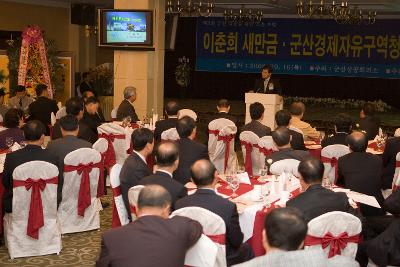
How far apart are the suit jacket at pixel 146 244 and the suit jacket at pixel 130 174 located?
1.67 meters

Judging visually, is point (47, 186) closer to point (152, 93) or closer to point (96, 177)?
point (96, 177)

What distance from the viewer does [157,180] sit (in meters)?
4.26

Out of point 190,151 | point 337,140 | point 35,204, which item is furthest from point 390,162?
point 35,204

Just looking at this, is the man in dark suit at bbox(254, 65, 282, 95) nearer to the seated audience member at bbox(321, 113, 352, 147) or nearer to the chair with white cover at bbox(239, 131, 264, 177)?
the chair with white cover at bbox(239, 131, 264, 177)

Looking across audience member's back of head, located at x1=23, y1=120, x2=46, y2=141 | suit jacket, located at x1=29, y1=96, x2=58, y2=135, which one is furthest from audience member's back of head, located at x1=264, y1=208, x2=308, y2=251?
suit jacket, located at x1=29, y1=96, x2=58, y2=135

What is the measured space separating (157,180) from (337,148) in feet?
8.85

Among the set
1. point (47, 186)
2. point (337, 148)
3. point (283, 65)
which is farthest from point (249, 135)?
point (283, 65)

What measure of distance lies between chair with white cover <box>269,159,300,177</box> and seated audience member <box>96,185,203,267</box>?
224 cm

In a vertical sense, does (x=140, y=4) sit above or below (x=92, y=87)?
above

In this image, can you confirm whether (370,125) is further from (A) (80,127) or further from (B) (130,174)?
(B) (130,174)

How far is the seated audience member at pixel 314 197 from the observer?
3945mm

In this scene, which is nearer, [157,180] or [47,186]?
[157,180]

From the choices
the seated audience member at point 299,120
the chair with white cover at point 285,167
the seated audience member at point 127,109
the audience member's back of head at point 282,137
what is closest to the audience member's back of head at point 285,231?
the chair with white cover at point 285,167

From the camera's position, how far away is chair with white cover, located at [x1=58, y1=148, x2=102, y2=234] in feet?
18.5
